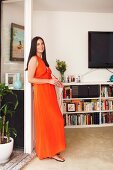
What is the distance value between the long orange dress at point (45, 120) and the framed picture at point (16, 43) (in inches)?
18.2

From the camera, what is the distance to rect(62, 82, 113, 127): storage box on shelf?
14.1ft

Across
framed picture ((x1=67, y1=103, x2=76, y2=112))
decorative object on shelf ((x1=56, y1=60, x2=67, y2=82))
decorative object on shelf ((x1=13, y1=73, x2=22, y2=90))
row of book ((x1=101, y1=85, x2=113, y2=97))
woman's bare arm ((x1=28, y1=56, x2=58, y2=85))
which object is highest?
decorative object on shelf ((x1=56, y1=60, x2=67, y2=82))

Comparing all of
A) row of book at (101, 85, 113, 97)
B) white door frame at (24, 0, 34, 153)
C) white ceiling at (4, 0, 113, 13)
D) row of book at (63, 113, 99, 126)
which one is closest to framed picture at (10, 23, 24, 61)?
white door frame at (24, 0, 34, 153)

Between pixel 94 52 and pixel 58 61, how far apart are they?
0.75 metres

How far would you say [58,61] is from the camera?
4352mm

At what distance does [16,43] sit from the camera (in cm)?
314

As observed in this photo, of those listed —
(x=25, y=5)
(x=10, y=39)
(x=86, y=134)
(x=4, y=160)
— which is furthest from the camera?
(x=86, y=134)

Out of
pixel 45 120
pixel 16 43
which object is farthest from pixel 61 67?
pixel 45 120

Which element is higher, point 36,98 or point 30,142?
point 36,98

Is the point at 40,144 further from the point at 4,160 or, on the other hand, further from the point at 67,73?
the point at 67,73

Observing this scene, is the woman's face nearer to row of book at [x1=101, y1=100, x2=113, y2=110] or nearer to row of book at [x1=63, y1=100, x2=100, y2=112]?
row of book at [x1=63, y1=100, x2=100, y2=112]

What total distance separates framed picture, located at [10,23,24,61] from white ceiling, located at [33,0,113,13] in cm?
96

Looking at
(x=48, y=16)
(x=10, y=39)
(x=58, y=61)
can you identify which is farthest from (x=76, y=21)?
(x=10, y=39)

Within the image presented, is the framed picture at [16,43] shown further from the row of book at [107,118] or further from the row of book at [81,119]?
the row of book at [107,118]
